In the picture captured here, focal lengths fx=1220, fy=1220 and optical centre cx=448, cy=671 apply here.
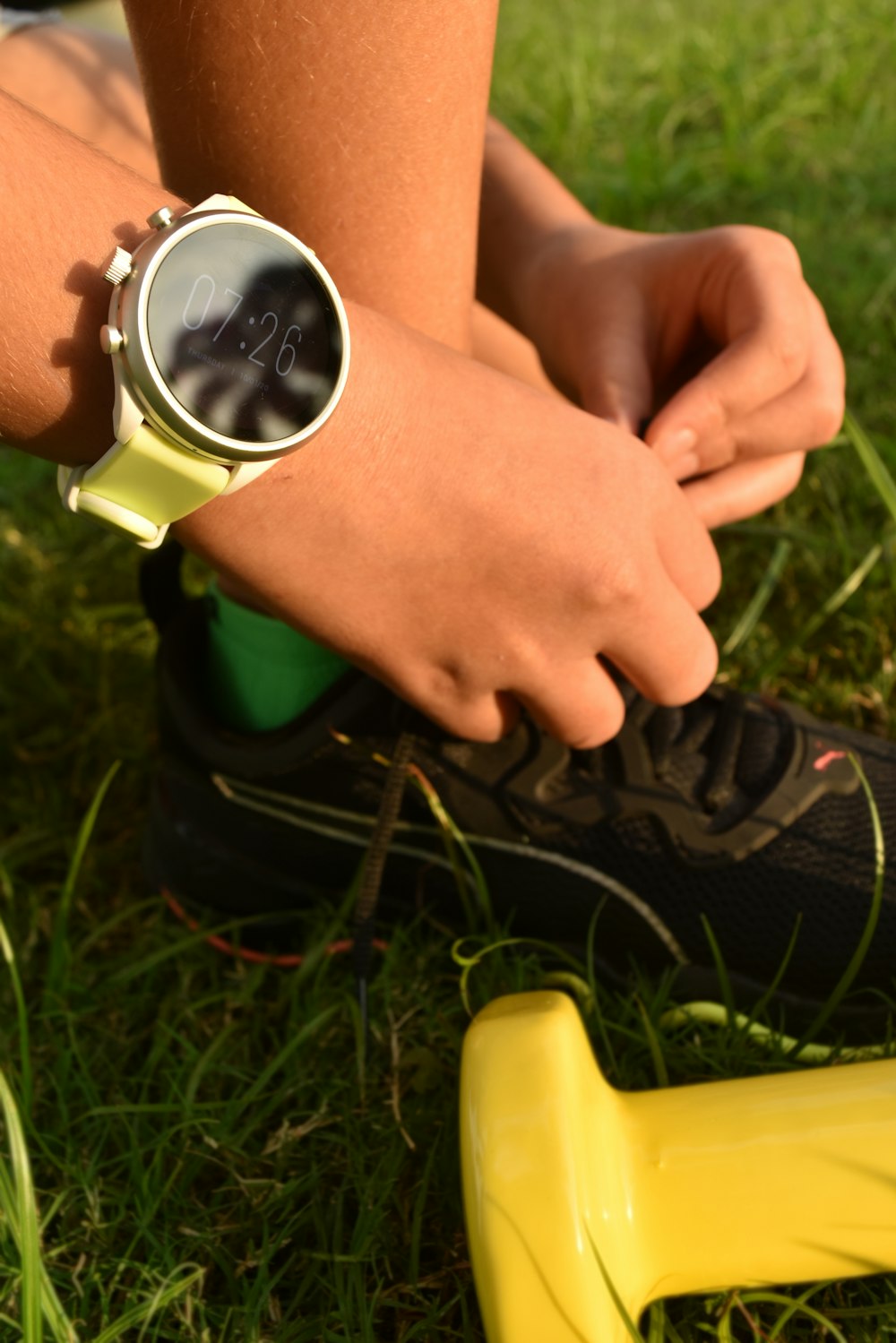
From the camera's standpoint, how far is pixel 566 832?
122cm

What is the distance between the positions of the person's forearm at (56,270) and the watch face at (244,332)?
63 mm

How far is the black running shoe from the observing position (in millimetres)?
1186

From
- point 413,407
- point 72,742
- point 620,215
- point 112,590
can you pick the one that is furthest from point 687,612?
point 620,215

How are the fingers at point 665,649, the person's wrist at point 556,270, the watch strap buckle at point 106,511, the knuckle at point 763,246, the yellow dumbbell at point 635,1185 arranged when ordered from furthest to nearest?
1. the person's wrist at point 556,270
2. the knuckle at point 763,246
3. the fingers at point 665,649
4. the watch strap buckle at point 106,511
5. the yellow dumbbell at point 635,1185

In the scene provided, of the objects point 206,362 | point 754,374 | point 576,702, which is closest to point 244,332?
point 206,362

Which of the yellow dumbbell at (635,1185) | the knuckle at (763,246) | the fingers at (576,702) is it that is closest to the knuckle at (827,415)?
the knuckle at (763,246)

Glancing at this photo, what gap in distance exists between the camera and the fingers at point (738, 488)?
133 centimetres

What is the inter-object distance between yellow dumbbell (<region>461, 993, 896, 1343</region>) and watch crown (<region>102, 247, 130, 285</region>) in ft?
1.92

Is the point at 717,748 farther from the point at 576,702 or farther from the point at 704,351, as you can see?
the point at 704,351

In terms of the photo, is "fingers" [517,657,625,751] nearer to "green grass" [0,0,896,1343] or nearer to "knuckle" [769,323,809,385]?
"green grass" [0,0,896,1343]

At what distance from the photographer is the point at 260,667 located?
4.37 ft

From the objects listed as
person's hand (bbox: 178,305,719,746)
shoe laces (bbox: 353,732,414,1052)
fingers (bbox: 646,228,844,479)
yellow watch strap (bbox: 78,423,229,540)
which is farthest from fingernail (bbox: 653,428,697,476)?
yellow watch strap (bbox: 78,423,229,540)

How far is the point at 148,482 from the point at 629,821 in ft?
1.95

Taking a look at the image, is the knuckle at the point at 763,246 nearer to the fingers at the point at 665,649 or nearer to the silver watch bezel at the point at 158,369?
the fingers at the point at 665,649
